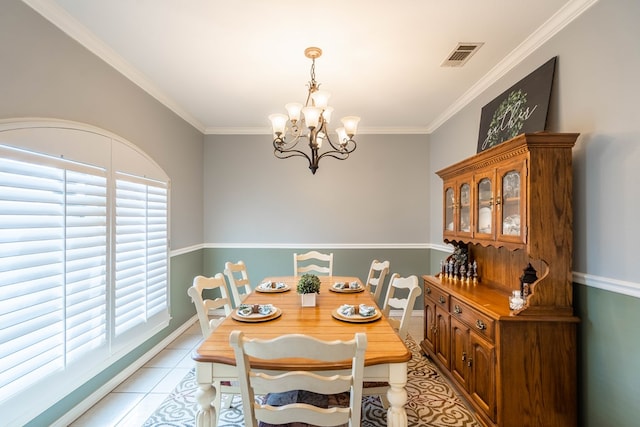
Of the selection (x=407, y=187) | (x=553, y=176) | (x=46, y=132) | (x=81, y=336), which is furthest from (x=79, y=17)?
(x=407, y=187)

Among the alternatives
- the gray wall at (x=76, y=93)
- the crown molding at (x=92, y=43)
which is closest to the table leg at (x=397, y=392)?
the gray wall at (x=76, y=93)

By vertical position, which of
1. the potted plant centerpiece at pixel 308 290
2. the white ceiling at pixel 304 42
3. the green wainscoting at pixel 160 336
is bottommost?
the green wainscoting at pixel 160 336

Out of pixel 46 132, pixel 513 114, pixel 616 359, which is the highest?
pixel 513 114

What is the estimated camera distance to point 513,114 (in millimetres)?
2430

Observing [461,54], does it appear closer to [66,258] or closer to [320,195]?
[320,195]

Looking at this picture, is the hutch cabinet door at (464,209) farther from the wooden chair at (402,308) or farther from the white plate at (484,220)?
the wooden chair at (402,308)

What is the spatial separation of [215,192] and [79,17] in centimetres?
262

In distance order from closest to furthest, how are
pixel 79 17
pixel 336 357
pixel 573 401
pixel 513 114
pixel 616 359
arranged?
pixel 336 357 → pixel 616 359 → pixel 573 401 → pixel 79 17 → pixel 513 114

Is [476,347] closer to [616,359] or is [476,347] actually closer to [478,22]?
[616,359]

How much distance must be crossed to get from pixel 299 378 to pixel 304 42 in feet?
7.35

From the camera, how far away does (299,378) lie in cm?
118

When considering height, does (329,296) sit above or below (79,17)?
below

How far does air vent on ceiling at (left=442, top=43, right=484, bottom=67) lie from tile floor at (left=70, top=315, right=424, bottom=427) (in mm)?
3643

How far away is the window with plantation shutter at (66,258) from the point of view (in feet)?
5.44
